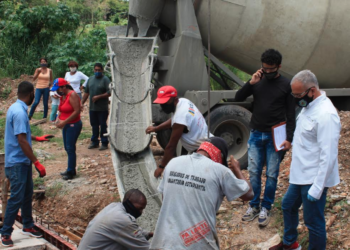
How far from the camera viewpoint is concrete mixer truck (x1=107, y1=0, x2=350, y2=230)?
657 cm

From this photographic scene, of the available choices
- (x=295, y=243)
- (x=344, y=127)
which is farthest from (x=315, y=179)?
(x=344, y=127)

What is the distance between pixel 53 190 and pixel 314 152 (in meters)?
4.16

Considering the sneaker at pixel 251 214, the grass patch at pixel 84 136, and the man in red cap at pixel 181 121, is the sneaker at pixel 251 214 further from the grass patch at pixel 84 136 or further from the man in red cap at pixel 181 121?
the grass patch at pixel 84 136

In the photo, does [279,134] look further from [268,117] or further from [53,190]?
[53,190]

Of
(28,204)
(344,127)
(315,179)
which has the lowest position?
(28,204)

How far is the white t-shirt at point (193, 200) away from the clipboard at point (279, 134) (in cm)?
150

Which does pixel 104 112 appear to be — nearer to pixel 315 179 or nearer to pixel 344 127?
pixel 344 127

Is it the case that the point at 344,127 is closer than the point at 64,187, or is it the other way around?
the point at 64,187

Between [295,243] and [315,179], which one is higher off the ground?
[315,179]

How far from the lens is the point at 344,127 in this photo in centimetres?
710

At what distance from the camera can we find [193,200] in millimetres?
2828

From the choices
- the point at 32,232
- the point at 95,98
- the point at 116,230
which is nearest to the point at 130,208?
the point at 116,230

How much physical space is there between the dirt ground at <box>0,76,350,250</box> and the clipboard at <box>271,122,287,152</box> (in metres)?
0.90

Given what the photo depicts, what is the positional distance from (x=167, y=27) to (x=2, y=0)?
10.8 m
